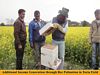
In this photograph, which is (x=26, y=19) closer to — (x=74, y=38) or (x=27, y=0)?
(x=27, y=0)

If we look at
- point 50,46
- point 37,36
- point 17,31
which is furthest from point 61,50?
point 17,31

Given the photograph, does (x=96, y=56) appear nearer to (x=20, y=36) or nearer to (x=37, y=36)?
(x=37, y=36)

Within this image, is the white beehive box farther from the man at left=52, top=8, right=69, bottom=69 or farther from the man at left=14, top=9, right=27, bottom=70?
the man at left=14, top=9, right=27, bottom=70

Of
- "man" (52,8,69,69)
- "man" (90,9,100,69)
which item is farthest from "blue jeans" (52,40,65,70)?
"man" (90,9,100,69)

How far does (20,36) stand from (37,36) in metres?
0.23

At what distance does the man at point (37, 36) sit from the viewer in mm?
6957

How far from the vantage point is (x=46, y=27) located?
6809 mm

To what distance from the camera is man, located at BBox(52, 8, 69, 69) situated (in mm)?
6879

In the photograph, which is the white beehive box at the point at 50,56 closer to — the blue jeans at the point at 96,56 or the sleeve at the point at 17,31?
the sleeve at the point at 17,31

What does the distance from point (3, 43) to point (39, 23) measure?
1.93ft

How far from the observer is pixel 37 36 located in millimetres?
6996

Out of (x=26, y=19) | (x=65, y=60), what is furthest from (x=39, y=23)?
(x=65, y=60)

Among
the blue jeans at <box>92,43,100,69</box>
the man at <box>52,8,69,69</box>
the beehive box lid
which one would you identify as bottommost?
the blue jeans at <box>92,43,100,69</box>

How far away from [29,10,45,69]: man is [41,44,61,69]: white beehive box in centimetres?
11
